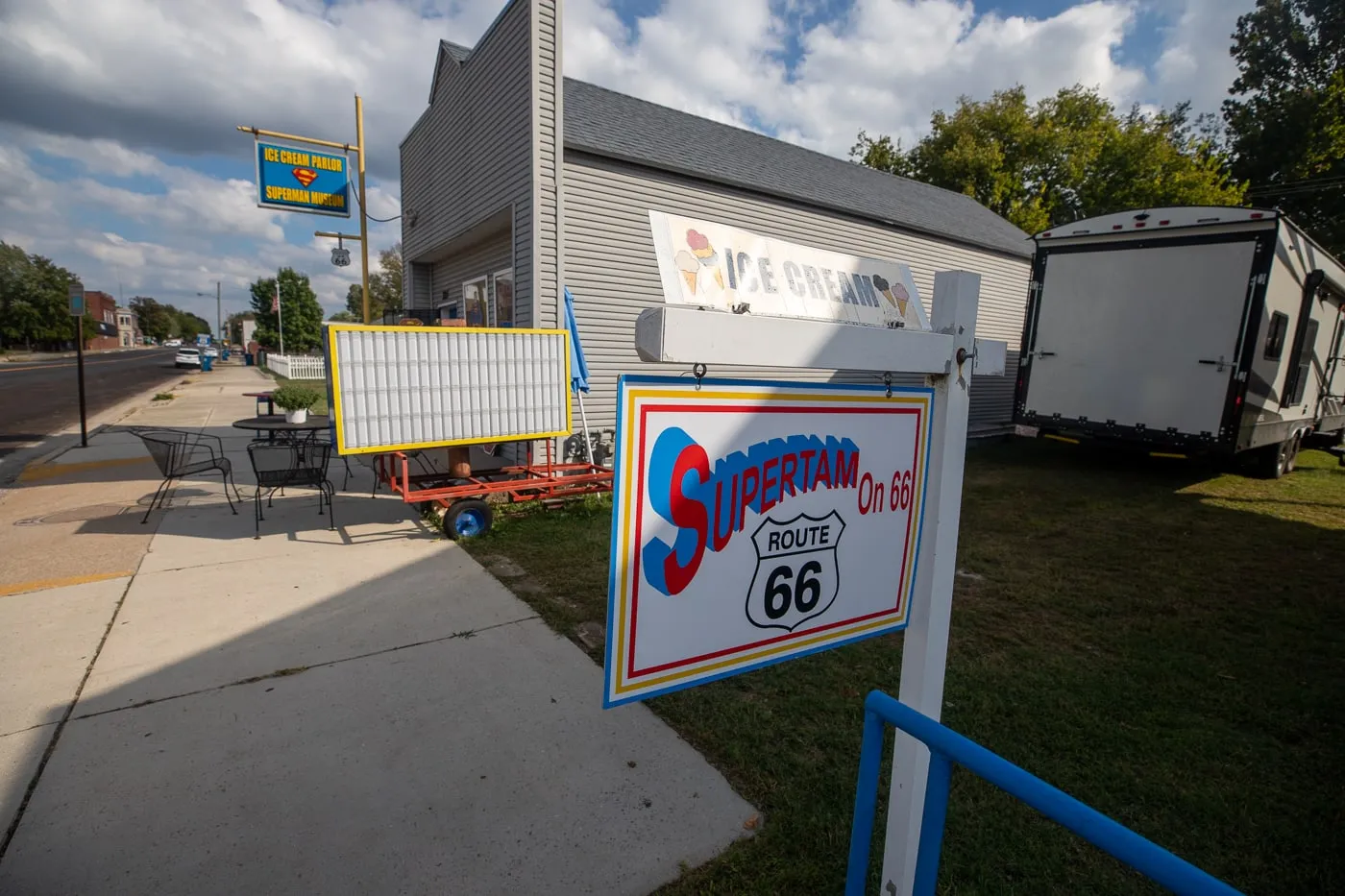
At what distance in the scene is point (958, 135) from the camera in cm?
2700

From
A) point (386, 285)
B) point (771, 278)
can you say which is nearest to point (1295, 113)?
point (771, 278)

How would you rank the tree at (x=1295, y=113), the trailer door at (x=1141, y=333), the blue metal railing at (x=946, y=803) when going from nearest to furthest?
the blue metal railing at (x=946, y=803) → the trailer door at (x=1141, y=333) → the tree at (x=1295, y=113)

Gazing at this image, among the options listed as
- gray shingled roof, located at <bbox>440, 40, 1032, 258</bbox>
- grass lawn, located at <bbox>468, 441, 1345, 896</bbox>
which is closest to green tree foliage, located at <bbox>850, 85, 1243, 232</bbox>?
gray shingled roof, located at <bbox>440, 40, 1032, 258</bbox>

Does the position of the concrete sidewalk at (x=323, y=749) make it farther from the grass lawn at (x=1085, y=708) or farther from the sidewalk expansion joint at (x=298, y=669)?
the grass lawn at (x=1085, y=708)

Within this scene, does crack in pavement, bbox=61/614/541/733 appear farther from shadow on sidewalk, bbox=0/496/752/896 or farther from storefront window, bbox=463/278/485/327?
storefront window, bbox=463/278/485/327

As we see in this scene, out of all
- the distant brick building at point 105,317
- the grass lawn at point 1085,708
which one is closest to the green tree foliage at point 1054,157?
Result: the grass lawn at point 1085,708

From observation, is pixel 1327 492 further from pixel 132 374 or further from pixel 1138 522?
pixel 132 374

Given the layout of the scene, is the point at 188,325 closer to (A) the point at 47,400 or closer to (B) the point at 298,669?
(A) the point at 47,400

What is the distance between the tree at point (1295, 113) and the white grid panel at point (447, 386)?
98.3 ft

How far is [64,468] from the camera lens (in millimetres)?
8539

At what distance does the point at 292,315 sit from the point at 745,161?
52.1 meters

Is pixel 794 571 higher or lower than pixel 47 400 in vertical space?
higher

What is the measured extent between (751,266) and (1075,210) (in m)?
33.6

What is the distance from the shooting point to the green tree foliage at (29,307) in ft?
196
